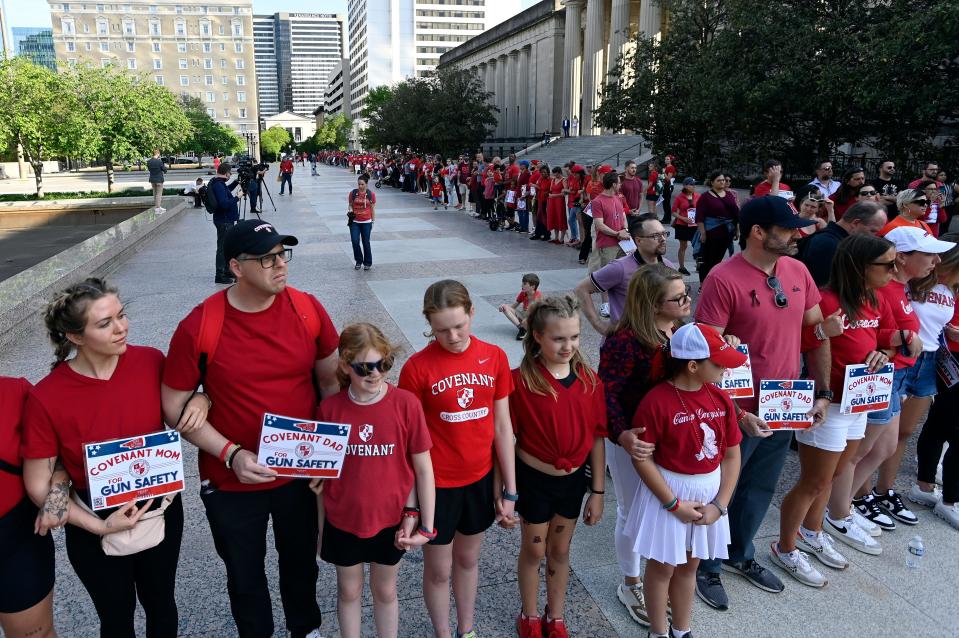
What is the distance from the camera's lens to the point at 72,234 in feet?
65.4

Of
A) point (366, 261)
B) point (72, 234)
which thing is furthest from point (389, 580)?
point (72, 234)

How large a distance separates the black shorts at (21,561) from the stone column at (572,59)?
50.9 meters

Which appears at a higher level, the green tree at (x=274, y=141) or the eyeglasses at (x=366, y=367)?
the green tree at (x=274, y=141)

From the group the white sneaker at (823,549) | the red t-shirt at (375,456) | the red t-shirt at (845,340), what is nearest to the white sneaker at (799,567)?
the white sneaker at (823,549)

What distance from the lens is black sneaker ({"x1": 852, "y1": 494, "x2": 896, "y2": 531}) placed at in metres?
4.16

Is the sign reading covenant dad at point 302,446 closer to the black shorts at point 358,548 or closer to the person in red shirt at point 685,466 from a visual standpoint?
the black shorts at point 358,548

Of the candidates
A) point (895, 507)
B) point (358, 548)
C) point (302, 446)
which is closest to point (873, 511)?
point (895, 507)

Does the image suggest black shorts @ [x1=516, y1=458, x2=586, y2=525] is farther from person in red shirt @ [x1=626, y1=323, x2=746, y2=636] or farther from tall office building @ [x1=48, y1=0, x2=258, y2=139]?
tall office building @ [x1=48, y1=0, x2=258, y2=139]

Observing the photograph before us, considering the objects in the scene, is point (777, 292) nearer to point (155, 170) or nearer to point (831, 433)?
point (831, 433)

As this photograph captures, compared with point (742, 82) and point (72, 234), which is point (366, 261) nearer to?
point (742, 82)

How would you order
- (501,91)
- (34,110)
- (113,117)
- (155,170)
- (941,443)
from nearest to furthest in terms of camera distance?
(941,443)
(155,170)
(34,110)
(113,117)
(501,91)

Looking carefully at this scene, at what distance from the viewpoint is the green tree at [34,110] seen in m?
25.3

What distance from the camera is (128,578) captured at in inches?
104

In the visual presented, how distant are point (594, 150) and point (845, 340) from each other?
35.5 meters
